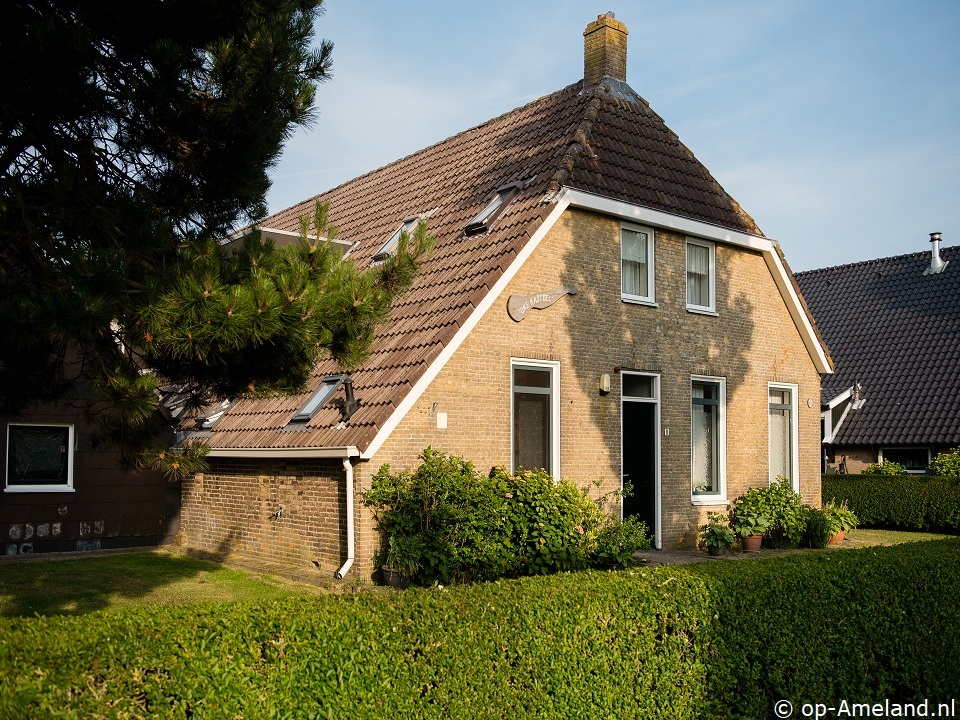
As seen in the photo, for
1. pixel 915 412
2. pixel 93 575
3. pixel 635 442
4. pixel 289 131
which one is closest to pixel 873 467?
pixel 915 412

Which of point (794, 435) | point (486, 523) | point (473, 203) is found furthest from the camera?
point (794, 435)

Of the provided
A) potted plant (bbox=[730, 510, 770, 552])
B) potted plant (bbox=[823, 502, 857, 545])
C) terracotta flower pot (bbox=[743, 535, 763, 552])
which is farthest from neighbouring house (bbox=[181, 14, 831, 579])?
potted plant (bbox=[823, 502, 857, 545])

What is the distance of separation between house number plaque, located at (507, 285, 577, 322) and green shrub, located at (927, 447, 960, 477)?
12605 mm

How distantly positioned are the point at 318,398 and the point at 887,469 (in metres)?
15.8

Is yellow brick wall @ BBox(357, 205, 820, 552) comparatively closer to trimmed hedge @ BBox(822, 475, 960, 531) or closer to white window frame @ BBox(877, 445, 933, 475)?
trimmed hedge @ BBox(822, 475, 960, 531)

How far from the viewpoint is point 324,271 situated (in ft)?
21.7

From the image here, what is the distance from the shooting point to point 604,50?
17.3 meters

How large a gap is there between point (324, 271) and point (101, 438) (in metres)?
2.80

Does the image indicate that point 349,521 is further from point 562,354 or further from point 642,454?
point 642,454

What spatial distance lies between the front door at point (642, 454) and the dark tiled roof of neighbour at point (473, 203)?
317 centimetres

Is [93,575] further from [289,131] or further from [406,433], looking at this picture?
[289,131]

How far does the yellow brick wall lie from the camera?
12852 mm

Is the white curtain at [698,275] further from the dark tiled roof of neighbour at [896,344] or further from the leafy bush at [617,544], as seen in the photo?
the dark tiled roof of neighbour at [896,344]

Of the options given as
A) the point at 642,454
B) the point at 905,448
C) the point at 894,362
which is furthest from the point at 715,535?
the point at 894,362
